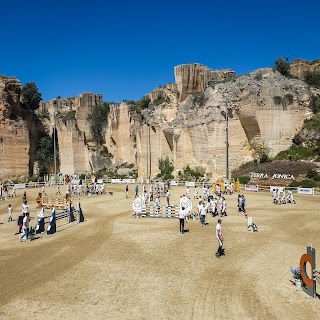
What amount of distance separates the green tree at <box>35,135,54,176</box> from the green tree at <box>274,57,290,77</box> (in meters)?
39.4

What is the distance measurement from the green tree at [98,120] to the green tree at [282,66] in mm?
31421

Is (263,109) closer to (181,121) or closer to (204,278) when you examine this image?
(181,121)

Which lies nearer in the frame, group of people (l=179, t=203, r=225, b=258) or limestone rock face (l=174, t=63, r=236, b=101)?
group of people (l=179, t=203, r=225, b=258)

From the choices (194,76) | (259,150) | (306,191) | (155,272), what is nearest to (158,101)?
(194,76)

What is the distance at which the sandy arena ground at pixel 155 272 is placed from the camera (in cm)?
912

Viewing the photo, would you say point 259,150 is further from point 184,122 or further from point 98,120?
point 98,120

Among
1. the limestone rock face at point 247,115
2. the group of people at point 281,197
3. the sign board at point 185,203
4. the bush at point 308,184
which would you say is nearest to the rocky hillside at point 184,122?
the limestone rock face at point 247,115

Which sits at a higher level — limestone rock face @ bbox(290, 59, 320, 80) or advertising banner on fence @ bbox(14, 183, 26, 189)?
limestone rock face @ bbox(290, 59, 320, 80)

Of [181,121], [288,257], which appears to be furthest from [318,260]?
[181,121]

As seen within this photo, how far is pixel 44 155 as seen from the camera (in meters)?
62.6

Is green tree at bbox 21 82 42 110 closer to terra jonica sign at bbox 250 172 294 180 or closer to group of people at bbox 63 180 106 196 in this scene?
group of people at bbox 63 180 106 196

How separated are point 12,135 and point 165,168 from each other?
80.1 ft

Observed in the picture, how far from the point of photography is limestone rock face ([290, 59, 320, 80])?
58.1 meters

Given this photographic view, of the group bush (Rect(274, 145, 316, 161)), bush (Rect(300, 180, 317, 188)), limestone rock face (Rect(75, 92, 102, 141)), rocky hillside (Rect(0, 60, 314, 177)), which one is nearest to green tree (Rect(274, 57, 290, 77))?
rocky hillside (Rect(0, 60, 314, 177))
